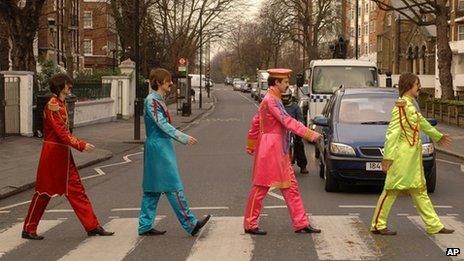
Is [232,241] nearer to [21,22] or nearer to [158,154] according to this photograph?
[158,154]

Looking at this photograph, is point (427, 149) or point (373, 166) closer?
point (373, 166)

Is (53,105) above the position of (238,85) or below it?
below

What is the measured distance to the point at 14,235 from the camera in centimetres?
791

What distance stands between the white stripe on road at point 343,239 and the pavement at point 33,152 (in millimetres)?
5520

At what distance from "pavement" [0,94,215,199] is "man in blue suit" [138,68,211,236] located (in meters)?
4.52

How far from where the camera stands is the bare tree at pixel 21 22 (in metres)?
23.0

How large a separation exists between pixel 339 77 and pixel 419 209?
15798 mm

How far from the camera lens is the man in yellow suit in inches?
291

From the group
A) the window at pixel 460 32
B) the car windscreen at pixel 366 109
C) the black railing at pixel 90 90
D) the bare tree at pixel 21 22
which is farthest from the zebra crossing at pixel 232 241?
the window at pixel 460 32

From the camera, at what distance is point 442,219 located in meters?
8.49

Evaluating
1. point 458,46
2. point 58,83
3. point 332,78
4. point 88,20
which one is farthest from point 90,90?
point 88,20

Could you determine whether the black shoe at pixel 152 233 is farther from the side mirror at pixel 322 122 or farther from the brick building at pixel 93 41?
the brick building at pixel 93 41

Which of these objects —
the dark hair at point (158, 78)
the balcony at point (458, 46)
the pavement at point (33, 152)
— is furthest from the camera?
the balcony at point (458, 46)

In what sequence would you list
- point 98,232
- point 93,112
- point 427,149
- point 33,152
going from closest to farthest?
1. point 98,232
2. point 427,149
3. point 33,152
4. point 93,112
